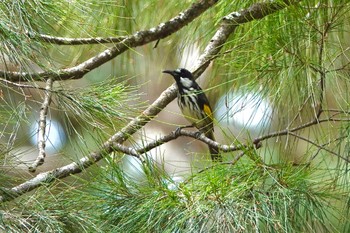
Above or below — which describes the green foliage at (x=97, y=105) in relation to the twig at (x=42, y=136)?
above

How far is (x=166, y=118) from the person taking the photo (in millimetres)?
3637

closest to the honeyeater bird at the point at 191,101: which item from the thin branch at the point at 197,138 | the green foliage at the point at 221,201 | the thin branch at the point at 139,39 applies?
the thin branch at the point at 139,39

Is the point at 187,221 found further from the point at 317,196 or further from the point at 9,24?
the point at 9,24

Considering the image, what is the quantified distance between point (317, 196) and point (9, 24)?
49 cm

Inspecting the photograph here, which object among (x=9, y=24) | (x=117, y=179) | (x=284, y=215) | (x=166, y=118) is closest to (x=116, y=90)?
(x=117, y=179)

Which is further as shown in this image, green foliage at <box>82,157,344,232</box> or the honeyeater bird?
the honeyeater bird

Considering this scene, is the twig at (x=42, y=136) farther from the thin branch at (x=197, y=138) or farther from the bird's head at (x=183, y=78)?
the bird's head at (x=183, y=78)

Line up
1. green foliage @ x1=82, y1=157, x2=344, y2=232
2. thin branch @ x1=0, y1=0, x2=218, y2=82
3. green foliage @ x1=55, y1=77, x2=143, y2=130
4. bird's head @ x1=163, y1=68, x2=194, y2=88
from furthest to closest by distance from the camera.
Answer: bird's head @ x1=163, y1=68, x2=194, y2=88 → thin branch @ x1=0, y1=0, x2=218, y2=82 → green foliage @ x1=55, y1=77, x2=143, y2=130 → green foliage @ x1=82, y1=157, x2=344, y2=232

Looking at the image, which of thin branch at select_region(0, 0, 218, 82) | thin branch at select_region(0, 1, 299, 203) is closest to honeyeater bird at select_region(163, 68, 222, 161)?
thin branch at select_region(0, 1, 299, 203)

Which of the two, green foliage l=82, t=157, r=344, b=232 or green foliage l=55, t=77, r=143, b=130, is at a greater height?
green foliage l=55, t=77, r=143, b=130

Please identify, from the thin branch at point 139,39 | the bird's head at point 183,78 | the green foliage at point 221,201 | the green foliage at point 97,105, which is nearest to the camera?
the green foliage at point 221,201

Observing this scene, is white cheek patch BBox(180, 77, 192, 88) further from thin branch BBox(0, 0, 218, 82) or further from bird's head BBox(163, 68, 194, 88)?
thin branch BBox(0, 0, 218, 82)

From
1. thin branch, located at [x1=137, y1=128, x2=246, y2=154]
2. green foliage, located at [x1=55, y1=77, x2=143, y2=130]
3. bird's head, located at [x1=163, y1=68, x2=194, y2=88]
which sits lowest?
thin branch, located at [x1=137, y1=128, x2=246, y2=154]

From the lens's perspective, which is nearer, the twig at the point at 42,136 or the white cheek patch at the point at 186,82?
the twig at the point at 42,136
